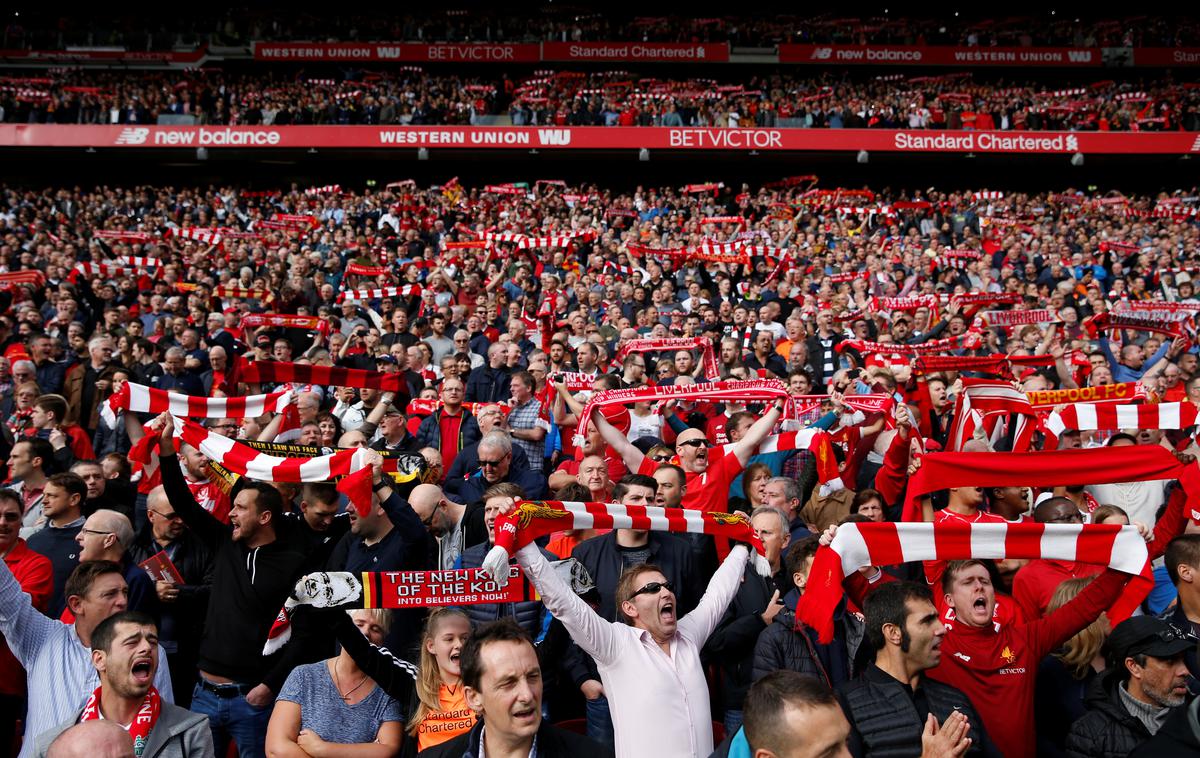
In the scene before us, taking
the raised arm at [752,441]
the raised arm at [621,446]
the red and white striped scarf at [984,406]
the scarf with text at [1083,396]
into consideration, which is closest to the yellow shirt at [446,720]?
the raised arm at [752,441]

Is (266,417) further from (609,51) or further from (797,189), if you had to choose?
(609,51)

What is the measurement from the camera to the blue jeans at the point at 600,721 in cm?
388

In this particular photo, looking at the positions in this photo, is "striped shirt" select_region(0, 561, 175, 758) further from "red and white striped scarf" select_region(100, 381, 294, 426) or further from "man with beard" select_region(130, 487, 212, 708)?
"red and white striped scarf" select_region(100, 381, 294, 426)

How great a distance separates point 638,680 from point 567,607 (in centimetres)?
38

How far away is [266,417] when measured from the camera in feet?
24.6

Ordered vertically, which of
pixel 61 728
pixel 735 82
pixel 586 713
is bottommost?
pixel 586 713

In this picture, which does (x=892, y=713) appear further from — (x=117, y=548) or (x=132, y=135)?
(x=132, y=135)

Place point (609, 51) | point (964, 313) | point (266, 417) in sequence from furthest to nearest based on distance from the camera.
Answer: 1. point (609, 51)
2. point (964, 313)
3. point (266, 417)

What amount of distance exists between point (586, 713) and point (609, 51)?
3426 cm

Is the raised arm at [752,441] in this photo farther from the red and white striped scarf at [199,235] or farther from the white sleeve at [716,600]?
the red and white striped scarf at [199,235]

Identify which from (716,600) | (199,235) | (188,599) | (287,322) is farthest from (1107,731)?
(199,235)

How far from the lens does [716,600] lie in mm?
3912

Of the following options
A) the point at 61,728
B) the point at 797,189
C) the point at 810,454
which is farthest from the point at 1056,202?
the point at 61,728

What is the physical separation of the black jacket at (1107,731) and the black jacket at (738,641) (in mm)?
1151
